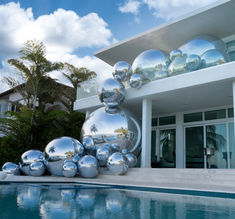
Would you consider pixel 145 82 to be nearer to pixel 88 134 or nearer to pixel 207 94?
pixel 207 94

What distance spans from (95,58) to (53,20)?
178 inches

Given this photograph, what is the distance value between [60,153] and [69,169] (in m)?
0.75

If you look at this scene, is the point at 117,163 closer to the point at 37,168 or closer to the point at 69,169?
the point at 69,169

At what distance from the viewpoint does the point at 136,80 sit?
1157cm

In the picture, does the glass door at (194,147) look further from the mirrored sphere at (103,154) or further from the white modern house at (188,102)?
the mirrored sphere at (103,154)

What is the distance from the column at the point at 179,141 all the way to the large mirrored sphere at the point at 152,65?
154 inches

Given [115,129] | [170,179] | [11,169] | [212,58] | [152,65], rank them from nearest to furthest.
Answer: [170,179] < [212,58] < [11,169] < [115,129] < [152,65]

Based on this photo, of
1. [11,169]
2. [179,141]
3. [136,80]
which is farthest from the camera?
[179,141]

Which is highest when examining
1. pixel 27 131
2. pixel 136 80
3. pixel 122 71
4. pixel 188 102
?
pixel 122 71

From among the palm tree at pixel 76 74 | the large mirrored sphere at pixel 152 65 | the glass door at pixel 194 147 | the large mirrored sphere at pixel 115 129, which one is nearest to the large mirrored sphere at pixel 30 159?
the large mirrored sphere at pixel 115 129

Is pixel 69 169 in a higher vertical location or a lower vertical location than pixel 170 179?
higher

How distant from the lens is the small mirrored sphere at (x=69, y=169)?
9727 millimetres

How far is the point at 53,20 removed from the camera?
19.2 meters

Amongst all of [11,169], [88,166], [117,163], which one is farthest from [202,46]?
[11,169]
